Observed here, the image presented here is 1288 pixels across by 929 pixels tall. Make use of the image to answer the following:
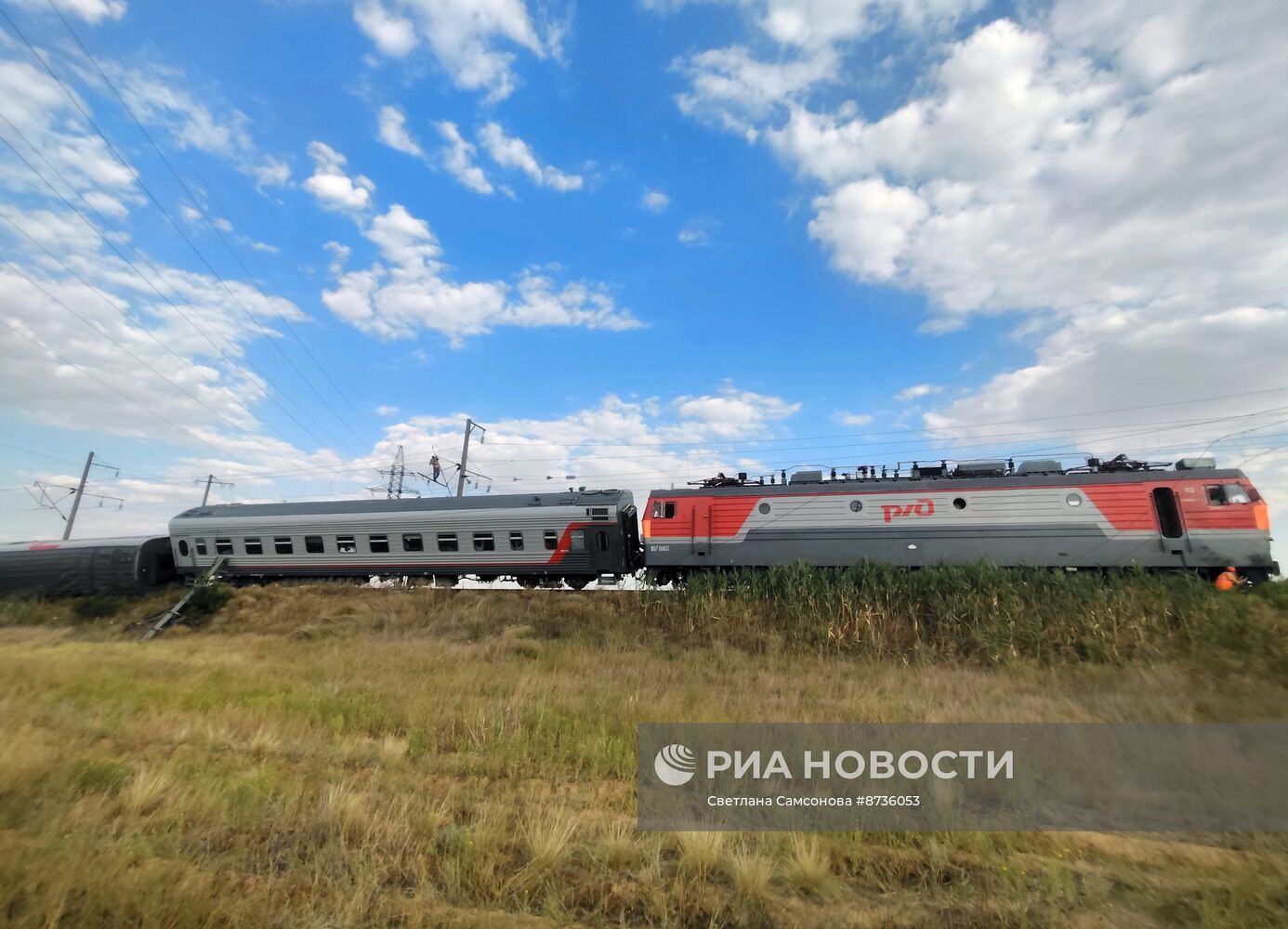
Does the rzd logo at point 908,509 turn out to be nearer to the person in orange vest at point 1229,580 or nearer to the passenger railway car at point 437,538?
the person in orange vest at point 1229,580

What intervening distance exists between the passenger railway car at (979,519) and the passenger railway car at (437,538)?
2.09 metres

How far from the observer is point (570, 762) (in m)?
7.29

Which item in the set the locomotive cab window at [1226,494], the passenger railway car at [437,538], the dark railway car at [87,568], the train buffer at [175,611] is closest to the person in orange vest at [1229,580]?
the locomotive cab window at [1226,494]

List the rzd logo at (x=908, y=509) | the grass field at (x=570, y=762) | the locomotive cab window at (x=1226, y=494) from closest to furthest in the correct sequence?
the grass field at (x=570, y=762) → the locomotive cab window at (x=1226, y=494) → the rzd logo at (x=908, y=509)

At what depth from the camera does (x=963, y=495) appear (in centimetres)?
1909

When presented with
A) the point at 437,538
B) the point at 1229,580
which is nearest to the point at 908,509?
the point at 1229,580

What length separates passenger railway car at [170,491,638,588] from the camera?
22688mm

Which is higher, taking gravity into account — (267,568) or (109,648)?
(267,568)

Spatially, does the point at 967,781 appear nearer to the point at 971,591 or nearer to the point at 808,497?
the point at 971,591

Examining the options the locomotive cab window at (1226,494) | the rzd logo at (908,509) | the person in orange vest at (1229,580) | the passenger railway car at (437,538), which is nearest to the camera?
the person in orange vest at (1229,580)

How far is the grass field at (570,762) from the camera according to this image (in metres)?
4.01

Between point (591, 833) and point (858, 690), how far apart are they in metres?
7.97

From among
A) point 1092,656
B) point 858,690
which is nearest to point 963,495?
point 1092,656

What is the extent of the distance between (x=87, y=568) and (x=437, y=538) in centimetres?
1688
